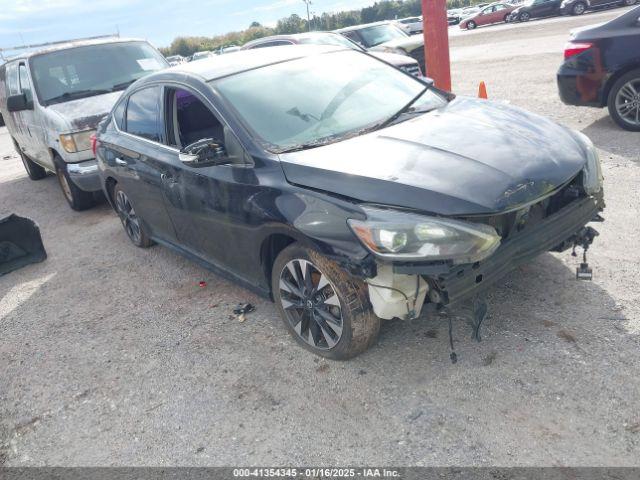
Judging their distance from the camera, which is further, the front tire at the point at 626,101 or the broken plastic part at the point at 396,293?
the front tire at the point at 626,101

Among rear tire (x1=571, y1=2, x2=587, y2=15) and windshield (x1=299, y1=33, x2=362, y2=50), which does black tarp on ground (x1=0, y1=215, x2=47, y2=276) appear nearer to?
windshield (x1=299, y1=33, x2=362, y2=50)

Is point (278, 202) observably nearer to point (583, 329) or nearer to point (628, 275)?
point (583, 329)

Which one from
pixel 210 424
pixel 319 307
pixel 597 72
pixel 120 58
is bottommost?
pixel 210 424

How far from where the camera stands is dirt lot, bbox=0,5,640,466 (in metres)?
2.70

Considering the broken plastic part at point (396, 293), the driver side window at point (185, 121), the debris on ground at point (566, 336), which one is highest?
the driver side window at point (185, 121)

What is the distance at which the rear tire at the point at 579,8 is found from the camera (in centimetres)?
2836

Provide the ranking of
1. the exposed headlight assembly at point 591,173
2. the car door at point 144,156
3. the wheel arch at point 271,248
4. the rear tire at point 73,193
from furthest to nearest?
the rear tire at point 73,193
the car door at point 144,156
the wheel arch at point 271,248
the exposed headlight assembly at point 591,173

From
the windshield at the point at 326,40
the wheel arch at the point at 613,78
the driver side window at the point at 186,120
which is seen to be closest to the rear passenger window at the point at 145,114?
the driver side window at the point at 186,120

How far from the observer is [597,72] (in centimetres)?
682

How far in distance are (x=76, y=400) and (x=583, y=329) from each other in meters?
3.15

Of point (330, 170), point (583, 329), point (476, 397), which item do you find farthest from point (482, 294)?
point (330, 170)

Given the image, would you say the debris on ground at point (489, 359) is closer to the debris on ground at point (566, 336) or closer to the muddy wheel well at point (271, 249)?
the debris on ground at point (566, 336)

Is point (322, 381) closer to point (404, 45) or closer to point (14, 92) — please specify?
point (14, 92)

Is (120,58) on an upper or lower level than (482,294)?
upper
